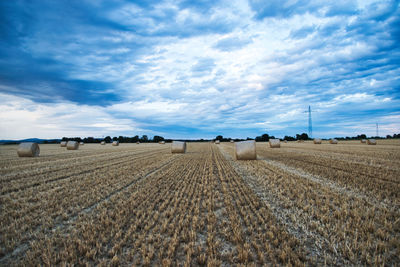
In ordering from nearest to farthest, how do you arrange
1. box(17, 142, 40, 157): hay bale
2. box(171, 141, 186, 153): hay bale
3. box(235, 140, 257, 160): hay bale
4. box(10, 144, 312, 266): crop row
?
box(10, 144, 312, 266): crop row, box(235, 140, 257, 160): hay bale, box(17, 142, 40, 157): hay bale, box(171, 141, 186, 153): hay bale

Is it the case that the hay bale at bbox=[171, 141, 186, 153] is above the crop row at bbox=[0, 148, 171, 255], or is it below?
above

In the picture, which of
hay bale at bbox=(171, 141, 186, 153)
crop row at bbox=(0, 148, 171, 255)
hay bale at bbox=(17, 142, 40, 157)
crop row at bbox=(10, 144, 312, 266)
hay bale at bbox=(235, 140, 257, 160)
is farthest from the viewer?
hay bale at bbox=(171, 141, 186, 153)

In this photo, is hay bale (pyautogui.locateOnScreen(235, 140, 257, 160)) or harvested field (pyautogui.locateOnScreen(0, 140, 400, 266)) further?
hay bale (pyautogui.locateOnScreen(235, 140, 257, 160))

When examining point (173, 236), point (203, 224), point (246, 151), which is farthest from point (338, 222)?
point (246, 151)

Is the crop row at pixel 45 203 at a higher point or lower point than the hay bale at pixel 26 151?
lower

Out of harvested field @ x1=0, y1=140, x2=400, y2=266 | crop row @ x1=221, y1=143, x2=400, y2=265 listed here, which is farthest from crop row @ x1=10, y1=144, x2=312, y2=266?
crop row @ x1=221, y1=143, x2=400, y2=265

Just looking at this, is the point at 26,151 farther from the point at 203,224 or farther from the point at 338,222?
the point at 338,222

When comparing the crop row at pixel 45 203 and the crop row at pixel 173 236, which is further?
the crop row at pixel 45 203

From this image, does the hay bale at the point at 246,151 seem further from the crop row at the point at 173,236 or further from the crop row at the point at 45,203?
the crop row at the point at 173,236

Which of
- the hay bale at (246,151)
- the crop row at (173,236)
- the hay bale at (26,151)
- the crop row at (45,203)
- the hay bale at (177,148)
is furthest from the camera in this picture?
the hay bale at (177,148)

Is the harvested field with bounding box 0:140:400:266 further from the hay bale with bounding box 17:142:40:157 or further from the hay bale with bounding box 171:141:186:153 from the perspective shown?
the hay bale with bounding box 171:141:186:153

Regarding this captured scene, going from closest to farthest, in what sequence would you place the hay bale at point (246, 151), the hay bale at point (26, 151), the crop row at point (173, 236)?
the crop row at point (173, 236) < the hay bale at point (246, 151) < the hay bale at point (26, 151)

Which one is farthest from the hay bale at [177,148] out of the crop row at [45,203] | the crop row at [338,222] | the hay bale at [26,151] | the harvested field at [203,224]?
the crop row at [338,222]

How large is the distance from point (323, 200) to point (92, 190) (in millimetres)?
6912
